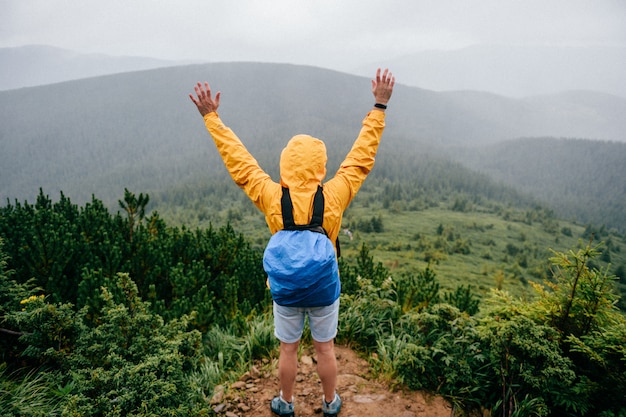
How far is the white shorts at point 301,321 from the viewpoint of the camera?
2.27 metres

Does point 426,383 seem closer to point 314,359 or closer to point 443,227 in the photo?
point 314,359

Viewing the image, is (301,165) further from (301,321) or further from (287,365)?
(287,365)

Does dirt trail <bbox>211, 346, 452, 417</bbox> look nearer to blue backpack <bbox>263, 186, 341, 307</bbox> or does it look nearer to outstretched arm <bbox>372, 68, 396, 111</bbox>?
blue backpack <bbox>263, 186, 341, 307</bbox>

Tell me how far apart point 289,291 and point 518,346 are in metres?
2.02

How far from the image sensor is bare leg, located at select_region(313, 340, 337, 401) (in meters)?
2.37

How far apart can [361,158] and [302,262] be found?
2.84 feet

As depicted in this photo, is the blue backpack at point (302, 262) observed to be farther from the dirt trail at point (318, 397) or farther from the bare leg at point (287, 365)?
the dirt trail at point (318, 397)

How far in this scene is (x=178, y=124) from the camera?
95625 mm

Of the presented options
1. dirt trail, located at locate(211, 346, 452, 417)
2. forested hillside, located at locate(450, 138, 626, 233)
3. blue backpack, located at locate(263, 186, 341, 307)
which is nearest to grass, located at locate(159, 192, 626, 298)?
dirt trail, located at locate(211, 346, 452, 417)

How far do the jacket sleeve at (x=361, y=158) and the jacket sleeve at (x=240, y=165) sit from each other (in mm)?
517

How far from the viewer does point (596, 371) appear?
8.69ft

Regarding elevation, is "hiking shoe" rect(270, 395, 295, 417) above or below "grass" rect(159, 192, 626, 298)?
above

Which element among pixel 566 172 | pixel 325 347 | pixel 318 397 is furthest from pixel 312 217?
pixel 566 172

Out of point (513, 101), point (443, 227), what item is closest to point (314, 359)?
point (443, 227)
